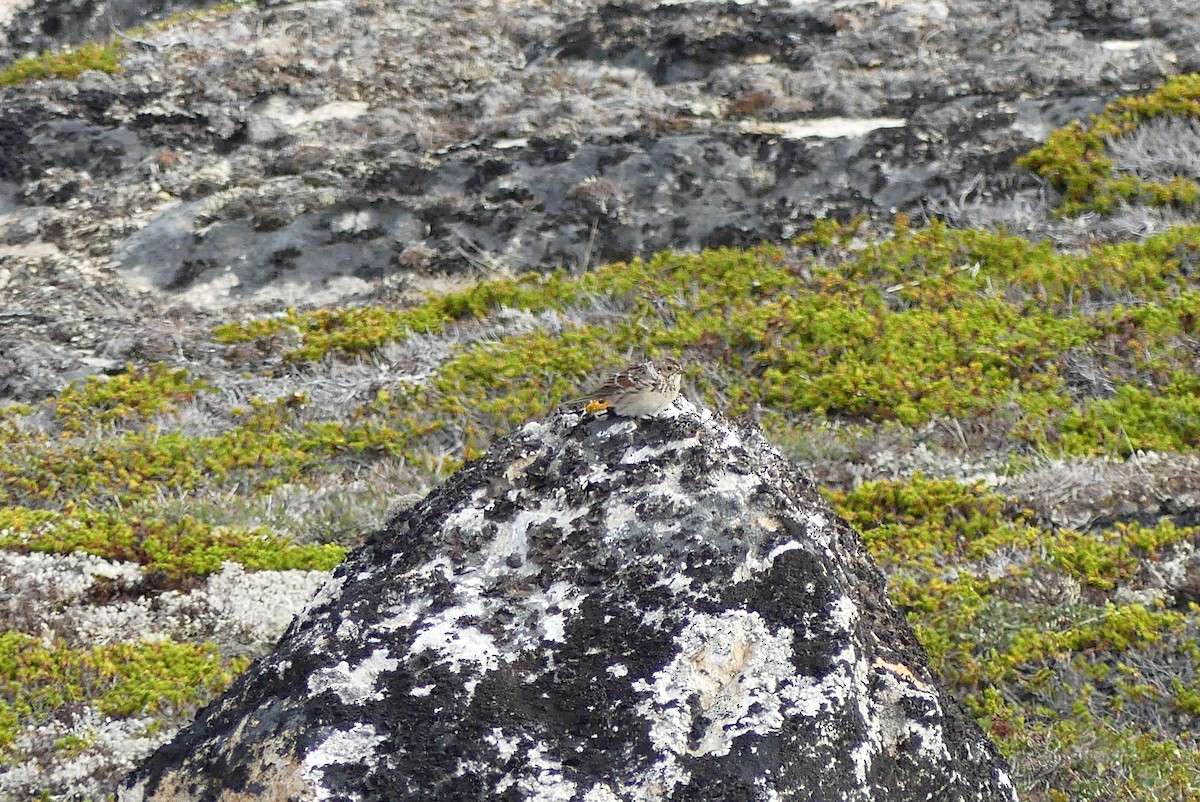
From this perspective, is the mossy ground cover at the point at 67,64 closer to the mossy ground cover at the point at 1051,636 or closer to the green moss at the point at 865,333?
the green moss at the point at 865,333

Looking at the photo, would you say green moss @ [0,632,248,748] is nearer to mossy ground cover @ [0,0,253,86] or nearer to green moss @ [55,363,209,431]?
green moss @ [55,363,209,431]

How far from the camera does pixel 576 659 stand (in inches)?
156

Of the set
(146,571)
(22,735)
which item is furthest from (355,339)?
(22,735)

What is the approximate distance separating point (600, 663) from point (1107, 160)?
412 inches

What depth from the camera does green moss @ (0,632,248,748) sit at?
20.0ft

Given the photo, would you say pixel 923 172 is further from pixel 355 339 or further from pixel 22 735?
pixel 22 735

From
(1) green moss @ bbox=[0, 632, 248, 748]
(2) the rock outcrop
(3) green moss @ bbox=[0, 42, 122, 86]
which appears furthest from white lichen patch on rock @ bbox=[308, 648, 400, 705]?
(3) green moss @ bbox=[0, 42, 122, 86]

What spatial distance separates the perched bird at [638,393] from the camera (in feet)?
15.9

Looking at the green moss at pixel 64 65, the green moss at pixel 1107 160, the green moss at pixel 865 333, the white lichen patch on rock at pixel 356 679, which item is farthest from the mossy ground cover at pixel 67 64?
the white lichen patch on rock at pixel 356 679

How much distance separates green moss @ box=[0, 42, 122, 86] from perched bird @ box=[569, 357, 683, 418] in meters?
13.1

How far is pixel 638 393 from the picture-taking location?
485 cm

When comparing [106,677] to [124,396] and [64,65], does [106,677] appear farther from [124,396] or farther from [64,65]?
[64,65]

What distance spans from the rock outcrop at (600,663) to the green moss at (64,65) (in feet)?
43.5

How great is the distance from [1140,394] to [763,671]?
623 cm
